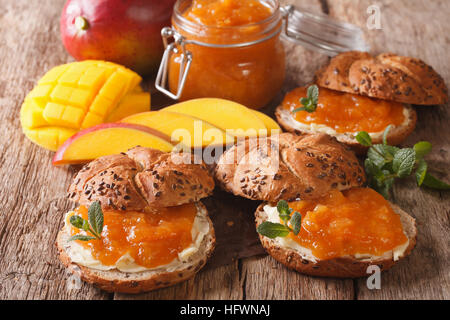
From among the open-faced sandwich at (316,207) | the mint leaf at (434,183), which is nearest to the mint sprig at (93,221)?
the open-faced sandwich at (316,207)

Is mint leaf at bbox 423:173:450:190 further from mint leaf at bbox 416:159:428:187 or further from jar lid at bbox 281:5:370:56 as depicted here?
jar lid at bbox 281:5:370:56

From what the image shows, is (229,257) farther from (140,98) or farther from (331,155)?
(140,98)

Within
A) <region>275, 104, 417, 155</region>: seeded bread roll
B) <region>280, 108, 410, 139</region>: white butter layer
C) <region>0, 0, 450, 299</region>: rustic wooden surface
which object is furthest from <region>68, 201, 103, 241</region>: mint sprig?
<region>280, 108, 410, 139</region>: white butter layer

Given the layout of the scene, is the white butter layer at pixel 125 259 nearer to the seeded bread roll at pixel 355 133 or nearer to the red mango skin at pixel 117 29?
the seeded bread roll at pixel 355 133

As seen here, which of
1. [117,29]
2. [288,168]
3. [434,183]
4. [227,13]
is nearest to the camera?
[288,168]

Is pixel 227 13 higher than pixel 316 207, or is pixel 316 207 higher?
pixel 227 13

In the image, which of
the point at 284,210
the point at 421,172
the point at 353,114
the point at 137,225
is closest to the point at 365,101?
the point at 353,114

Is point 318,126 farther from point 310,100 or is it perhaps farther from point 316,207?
point 316,207
